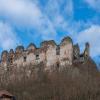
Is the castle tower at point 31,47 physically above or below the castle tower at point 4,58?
above

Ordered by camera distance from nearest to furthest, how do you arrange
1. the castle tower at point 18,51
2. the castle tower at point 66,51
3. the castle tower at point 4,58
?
1. the castle tower at point 66,51
2. the castle tower at point 18,51
3. the castle tower at point 4,58

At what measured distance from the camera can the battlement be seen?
80.6 metres

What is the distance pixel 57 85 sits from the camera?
75.3m

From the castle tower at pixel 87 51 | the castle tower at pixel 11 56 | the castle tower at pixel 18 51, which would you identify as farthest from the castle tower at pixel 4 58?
the castle tower at pixel 87 51

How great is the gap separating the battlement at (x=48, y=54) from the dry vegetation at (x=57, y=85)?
1.70 meters

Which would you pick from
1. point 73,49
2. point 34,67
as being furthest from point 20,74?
point 73,49

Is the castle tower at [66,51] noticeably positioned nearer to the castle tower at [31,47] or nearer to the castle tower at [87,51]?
the castle tower at [87,51]

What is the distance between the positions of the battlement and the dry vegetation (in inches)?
67.0

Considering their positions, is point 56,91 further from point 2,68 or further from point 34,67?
point 2,68

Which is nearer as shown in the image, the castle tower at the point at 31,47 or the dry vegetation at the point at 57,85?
the dry vegetation at the point at 57,85

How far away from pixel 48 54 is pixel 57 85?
8.51m

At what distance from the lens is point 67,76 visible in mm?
77875

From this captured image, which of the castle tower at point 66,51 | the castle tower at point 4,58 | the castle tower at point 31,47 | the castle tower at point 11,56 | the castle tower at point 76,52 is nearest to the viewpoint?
the castle tower at point 66,51

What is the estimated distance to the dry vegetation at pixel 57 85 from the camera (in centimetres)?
7069
